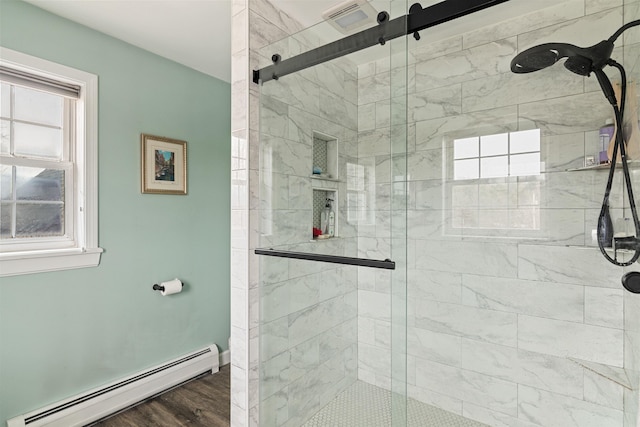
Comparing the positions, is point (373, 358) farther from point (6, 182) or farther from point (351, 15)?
point (6, 182)

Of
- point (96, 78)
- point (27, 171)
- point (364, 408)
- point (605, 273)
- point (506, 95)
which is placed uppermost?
point (96, 78)

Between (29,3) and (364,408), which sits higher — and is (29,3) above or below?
above

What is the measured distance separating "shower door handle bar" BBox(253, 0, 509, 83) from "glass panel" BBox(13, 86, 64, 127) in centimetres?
125

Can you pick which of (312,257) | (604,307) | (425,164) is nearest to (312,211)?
(312,257)

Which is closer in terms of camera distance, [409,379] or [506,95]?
[506,95]

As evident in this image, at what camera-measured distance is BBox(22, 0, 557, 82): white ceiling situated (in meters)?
1.68

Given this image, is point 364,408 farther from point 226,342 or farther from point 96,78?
point 96,78

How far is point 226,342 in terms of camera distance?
267 cm

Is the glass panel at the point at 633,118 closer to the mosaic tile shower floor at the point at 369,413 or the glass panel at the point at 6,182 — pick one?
the mosaic tile shower floor at the point at 369,413

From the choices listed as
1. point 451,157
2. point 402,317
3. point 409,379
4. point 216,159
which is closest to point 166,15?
point 216,159

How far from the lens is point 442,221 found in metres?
1.95

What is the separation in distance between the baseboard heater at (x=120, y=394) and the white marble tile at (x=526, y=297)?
1902 mm

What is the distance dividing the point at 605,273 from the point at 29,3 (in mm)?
3165

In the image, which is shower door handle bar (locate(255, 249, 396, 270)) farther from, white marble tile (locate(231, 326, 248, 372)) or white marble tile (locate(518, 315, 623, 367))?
white marble tile (locate(518, 315, 623, 367))
